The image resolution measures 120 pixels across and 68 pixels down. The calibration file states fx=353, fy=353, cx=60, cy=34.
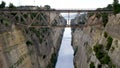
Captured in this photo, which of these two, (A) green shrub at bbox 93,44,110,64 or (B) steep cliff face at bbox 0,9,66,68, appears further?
(B) steep cliff face at bbox 0,9,66,68

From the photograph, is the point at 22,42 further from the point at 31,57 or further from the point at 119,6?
the point at 119,6

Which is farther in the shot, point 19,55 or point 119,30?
point 19,55

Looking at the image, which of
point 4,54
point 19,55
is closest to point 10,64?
point 4,54

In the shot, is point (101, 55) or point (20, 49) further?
point (20, 49)

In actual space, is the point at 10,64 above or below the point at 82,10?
below

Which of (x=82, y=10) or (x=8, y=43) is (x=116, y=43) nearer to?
(x=82, y=10)

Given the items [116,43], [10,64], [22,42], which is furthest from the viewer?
[22,42]

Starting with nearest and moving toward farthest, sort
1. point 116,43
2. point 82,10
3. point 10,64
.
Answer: point 116,43 < point 10,64 < point 82,10

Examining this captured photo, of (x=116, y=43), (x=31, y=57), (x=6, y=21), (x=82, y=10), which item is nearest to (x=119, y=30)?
(x=116, y=43)

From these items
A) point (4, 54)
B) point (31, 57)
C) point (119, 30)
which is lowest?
point (31, 57)

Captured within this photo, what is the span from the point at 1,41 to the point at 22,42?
12254 mm

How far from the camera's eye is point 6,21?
50.2 m

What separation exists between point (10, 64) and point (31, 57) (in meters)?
14.5

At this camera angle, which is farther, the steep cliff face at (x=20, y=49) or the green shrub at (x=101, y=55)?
the steep cliff face at (x=20, y=49)
